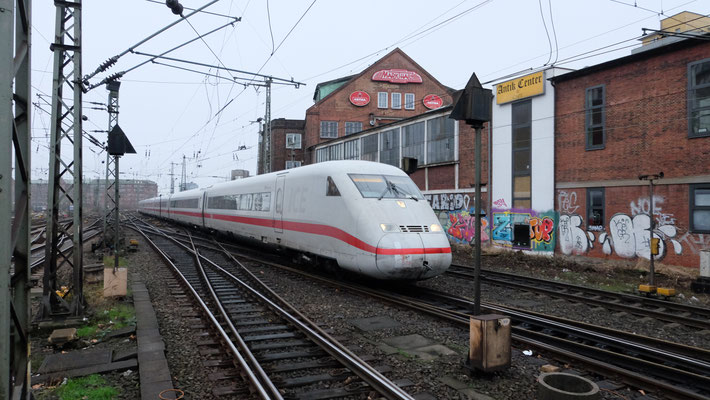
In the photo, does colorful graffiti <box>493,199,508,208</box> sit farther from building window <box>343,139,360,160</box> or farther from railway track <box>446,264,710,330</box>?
building window <box>343,139,360,160</box>

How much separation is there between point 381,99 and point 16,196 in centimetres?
4087

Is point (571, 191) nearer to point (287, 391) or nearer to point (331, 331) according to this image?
point (331, 331)

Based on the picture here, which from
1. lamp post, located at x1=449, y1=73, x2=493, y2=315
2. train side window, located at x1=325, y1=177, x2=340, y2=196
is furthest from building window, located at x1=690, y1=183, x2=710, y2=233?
lamp post, located at x1=449, y1=73, x2=493, y2=315

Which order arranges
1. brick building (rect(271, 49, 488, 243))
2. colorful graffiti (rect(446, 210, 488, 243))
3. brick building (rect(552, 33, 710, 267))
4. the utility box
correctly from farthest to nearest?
brick building (rect(271, 49, 488, 243)), colorful graffiti (rect(446, 210, 488, 243)), brick building (rect(552, 33, 710, 267)), the utility box

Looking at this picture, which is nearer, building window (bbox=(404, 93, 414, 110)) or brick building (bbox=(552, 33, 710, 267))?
brick building (bbox=(552, 33, 710, 267))

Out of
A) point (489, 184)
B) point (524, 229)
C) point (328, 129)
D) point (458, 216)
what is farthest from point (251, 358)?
→ point (328, 129)

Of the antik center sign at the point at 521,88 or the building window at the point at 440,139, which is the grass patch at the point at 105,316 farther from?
the building window at the point at 440,139

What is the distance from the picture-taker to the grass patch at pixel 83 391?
4.75 meters

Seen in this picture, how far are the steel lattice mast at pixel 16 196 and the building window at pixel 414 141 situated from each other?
22705 mm

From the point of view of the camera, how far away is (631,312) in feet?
28.6

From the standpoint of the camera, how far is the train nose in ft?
29.4

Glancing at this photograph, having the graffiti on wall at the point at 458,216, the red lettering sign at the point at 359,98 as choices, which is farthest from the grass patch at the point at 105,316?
the red lettering sign at the point at 359,98

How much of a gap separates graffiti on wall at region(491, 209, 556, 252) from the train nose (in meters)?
9.97

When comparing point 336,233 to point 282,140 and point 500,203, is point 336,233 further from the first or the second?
point 282,140
